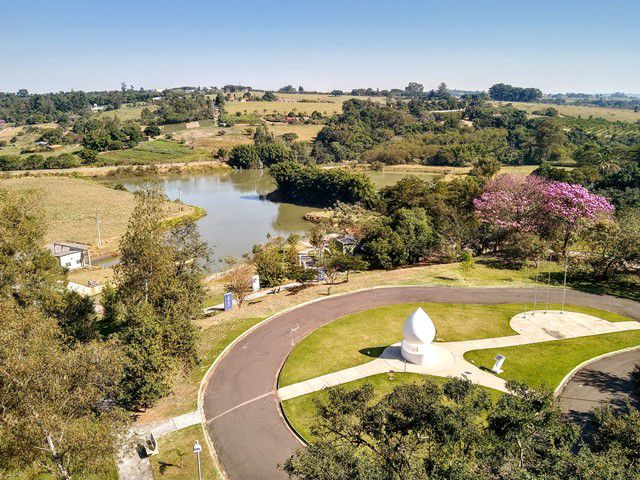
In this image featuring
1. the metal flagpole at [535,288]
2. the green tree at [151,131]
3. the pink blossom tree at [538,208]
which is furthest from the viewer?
the green tree at [151,131]

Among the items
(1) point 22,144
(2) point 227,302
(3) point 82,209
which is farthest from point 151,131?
(2) point 227,302

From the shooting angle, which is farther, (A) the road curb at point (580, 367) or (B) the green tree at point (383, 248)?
(B) the green tree at point (383, 248)

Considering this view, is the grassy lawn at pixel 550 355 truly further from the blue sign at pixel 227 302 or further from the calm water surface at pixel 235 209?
the calm water surface at pixel 235 209

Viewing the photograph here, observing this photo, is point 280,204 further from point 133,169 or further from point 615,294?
point 615,294

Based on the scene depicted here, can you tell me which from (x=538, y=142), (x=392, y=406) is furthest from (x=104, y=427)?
(x=538, y=142)

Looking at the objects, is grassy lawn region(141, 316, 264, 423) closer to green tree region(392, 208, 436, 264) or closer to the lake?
the lake

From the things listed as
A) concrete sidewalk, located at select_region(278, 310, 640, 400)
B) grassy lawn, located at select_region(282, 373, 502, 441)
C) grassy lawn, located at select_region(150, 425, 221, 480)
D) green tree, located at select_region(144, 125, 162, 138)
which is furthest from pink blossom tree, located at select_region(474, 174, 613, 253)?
green tree, located at select_region(144, 125, 162, 138)

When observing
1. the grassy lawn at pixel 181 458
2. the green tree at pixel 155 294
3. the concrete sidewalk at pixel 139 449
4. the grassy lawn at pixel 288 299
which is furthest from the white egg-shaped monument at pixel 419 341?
the grassy lawn at pixel 181 458
